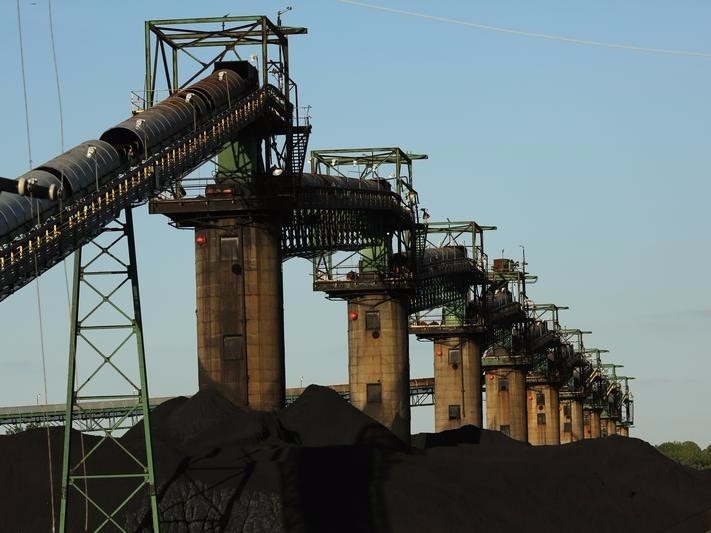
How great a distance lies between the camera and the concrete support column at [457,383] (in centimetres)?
12106

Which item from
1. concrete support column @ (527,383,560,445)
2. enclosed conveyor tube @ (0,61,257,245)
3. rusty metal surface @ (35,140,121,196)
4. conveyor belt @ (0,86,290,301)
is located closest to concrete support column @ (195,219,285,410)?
conveyor belt @ (0,86,290,301)

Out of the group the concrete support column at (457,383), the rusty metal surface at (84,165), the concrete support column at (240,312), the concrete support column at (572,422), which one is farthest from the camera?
the concrete support column at (572,422)

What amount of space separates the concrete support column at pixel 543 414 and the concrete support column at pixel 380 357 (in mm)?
69753

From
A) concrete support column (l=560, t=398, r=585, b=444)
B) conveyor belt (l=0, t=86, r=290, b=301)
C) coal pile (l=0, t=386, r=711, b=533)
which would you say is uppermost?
conveyor belt (l=0, t=86, r=290, b=301)

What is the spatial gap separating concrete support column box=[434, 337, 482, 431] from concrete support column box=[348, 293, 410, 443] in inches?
815

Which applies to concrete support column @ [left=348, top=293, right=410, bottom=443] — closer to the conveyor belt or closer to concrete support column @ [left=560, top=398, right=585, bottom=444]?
the conveyor belt

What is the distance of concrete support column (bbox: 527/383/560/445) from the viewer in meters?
168

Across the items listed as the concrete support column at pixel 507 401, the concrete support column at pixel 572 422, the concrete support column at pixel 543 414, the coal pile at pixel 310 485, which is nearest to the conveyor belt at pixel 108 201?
the coal pile at pixel 310 485

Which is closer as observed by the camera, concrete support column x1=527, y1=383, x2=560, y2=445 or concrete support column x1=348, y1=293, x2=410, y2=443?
concrete support column x1=348, y1=293, x2=410, y2=443

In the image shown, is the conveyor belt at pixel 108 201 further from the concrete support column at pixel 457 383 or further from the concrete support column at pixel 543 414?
the concrete support column at pixel 543 414

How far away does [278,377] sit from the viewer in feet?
239

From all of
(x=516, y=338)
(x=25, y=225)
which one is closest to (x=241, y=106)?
(x=25, y=225)

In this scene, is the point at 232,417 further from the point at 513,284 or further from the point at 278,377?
the point at 513,284

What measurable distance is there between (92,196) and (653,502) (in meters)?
42.4
